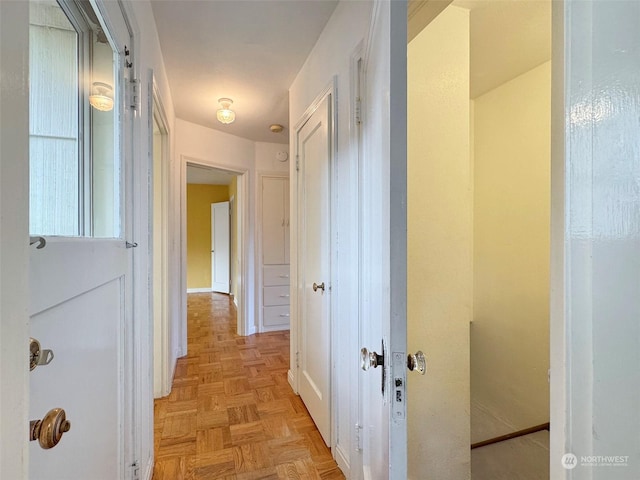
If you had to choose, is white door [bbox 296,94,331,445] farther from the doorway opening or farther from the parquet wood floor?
the doorway opening

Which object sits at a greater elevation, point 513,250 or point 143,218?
point 143,218

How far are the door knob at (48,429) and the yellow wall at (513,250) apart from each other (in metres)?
2.25

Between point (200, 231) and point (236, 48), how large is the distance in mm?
5301

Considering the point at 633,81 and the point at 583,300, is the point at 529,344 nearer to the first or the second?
the point at 583,300

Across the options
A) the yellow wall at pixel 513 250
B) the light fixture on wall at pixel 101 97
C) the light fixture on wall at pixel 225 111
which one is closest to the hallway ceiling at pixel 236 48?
the light fixture on wall at pixel 225 111

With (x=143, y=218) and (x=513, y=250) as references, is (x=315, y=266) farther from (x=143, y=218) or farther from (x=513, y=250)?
(x=513, y=250)

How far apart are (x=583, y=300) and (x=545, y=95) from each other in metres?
1.86

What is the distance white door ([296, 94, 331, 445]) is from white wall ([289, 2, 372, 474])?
0.30 feet

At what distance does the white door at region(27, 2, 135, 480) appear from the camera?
61 centimetres

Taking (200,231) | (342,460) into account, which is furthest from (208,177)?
(342,460)

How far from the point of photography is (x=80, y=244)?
2.47 ft

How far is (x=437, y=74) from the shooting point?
53.9 inches

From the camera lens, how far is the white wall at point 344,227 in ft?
4.62

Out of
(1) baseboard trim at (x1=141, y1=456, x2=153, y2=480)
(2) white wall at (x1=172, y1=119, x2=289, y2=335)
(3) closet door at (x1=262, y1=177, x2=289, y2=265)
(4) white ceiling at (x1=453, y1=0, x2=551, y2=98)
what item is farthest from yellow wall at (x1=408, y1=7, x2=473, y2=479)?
(3) closet door at (x1=262, y1=177, x2=289, y2=265)
